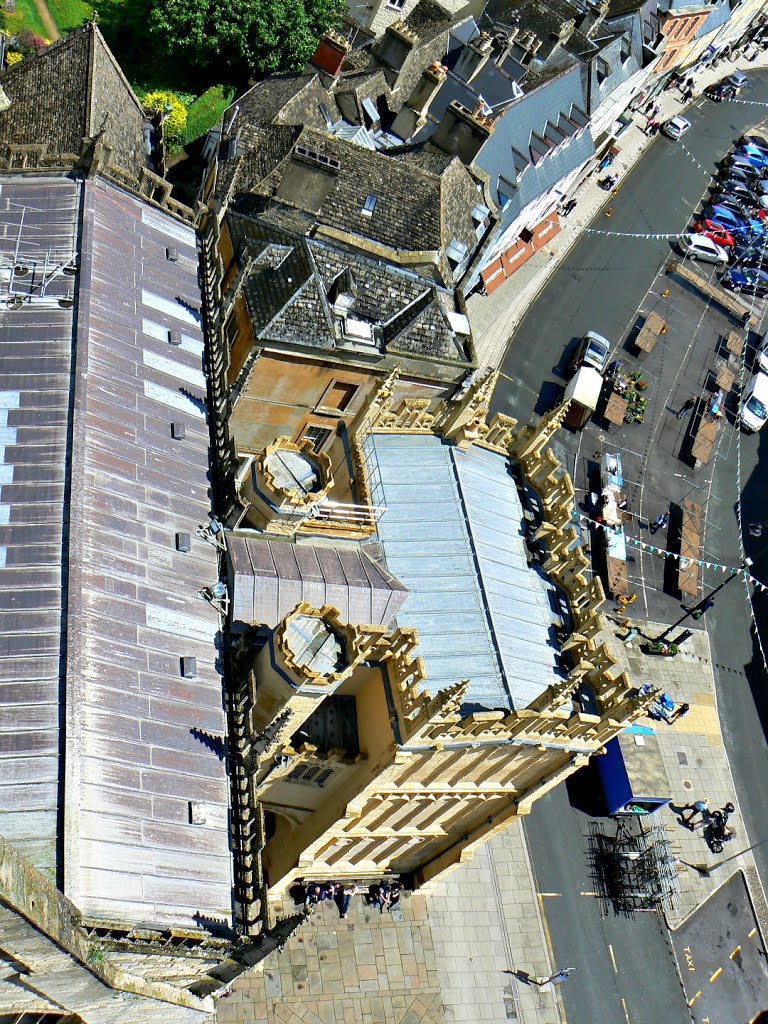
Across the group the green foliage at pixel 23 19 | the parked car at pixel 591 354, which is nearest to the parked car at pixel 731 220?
the parked car at pixel 591 354

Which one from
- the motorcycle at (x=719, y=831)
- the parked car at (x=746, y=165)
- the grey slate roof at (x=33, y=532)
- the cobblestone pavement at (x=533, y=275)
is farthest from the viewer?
the parked car at (x=746, y=165)

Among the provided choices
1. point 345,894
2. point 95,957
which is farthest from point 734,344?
point 95,957

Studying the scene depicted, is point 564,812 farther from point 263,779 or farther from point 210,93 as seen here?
point 210,93

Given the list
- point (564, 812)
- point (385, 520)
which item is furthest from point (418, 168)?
point (564, 812)

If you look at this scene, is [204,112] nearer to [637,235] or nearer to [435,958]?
[637,235]

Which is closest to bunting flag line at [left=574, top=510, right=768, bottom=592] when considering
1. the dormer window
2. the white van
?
the white van

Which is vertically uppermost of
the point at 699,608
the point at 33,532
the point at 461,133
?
the point at 461,133

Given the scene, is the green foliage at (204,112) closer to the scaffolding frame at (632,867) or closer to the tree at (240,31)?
the tree at (240,31)

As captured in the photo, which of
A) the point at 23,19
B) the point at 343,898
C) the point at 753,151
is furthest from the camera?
the point at 753,151
